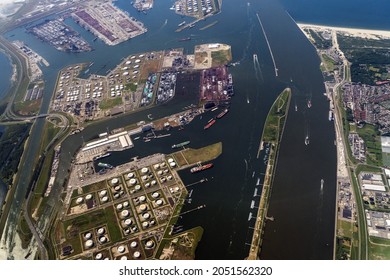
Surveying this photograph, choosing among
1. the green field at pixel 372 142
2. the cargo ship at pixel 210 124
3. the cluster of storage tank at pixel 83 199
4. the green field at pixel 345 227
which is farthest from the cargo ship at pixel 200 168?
the green field at pixel 372 142

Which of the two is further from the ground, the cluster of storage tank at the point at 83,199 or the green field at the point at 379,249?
the cluster of storage tank at the point at 83,199

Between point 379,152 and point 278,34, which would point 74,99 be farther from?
point 379,152

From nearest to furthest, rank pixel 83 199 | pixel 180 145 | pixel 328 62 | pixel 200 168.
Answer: pixel 83 199, pixel 200 168, pixel 180 145, pixel 328 62

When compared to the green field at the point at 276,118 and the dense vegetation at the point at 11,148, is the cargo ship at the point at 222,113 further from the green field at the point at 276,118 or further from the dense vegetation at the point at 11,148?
the dense vegetation at the point at 11,148

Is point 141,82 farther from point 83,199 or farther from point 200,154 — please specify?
point 83,199

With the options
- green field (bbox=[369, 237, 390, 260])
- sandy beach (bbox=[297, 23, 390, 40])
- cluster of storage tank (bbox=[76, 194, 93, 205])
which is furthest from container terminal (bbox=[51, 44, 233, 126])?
green field (bbox=[369, 237, 390, 260])

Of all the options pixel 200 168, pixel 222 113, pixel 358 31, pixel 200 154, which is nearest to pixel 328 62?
pixel 358 31

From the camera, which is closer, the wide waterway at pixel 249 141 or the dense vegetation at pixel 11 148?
the wide waterway at pixel 249 141

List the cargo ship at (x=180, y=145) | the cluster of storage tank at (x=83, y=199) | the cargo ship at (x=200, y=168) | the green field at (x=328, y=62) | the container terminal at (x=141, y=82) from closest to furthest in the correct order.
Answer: the cluster of storage tank at (x=83, y=199) < the cargo ship at (x=200, y=168) < the cargo ship at (x=180, y=145) < the container terminal at (x=141, y=82) < the green field at (x=328, y=62)
